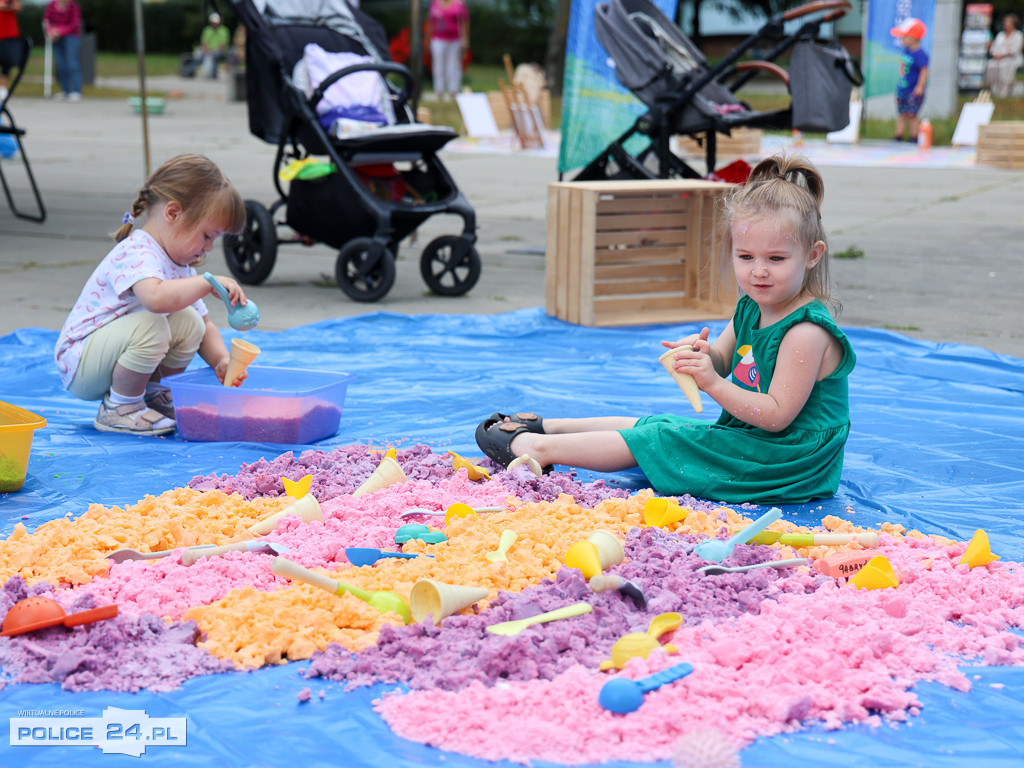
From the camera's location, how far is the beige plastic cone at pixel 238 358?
2.95 meters

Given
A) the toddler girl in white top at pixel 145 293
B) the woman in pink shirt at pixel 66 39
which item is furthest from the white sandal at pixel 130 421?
the woman in pink shirt at pixel 66 39

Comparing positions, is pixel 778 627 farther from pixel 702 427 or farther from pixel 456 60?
pixel 456 60

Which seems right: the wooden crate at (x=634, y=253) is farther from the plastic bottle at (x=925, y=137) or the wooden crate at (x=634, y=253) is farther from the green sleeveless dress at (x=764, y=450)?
the plastic bottle at (x=925, y=137)

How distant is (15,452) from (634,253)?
3007 millimetres

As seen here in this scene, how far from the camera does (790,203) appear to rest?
241 centimetres

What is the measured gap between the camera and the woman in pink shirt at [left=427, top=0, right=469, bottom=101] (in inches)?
701

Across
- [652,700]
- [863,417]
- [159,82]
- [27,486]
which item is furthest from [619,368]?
[159,82]

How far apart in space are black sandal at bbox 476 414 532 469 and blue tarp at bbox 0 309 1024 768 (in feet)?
0.64

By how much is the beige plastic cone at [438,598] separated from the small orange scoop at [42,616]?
47 centimetres

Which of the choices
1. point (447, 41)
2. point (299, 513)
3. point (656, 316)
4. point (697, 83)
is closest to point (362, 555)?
point (299, 513)

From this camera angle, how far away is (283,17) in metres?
5.21

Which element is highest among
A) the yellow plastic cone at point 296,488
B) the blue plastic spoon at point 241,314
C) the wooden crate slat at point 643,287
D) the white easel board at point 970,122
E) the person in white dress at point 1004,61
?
the person in white dress at point 1004,61

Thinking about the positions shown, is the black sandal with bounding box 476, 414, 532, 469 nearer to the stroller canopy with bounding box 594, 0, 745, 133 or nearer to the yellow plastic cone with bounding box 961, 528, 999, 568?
the yellow plastic cone with bounding box 961, 528, 999, 568

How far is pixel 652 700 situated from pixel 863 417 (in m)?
2.00
